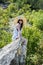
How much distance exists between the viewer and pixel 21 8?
25.0m

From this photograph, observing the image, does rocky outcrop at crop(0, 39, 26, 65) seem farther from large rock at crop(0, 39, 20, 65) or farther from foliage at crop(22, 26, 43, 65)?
foliage at crop(22, 26, 43, 65)

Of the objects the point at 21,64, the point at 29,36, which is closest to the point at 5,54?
the point at 21,64

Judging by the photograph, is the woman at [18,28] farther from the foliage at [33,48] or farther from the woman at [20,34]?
the foliage at [33,48]

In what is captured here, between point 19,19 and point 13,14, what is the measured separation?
14439 millimetres

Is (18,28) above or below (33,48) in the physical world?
above

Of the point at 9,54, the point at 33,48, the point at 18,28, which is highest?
the point at 18,28

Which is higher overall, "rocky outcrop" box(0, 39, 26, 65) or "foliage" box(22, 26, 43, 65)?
"rocky outcrop" box(0, 39, 26, 65)

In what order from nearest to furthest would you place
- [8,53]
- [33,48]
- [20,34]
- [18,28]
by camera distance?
[8,53] → [18,28] → [20,34] → [33,48]

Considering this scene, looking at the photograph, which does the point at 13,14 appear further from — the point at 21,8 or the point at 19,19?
the point at 19,19

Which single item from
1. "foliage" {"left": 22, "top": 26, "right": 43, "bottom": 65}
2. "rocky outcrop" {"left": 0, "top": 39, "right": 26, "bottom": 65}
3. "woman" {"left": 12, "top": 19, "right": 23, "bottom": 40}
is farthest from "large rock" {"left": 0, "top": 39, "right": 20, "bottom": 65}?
"foliage" {"left": 22, "top": 26, "right": 43, "bottom": 65}

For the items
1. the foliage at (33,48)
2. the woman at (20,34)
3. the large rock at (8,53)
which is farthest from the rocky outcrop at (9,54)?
the foliage at (33,48)

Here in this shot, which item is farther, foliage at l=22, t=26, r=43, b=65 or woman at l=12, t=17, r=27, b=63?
foliage at l=22, t=26, r=43, b=65

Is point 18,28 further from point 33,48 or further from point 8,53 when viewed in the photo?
point 33,48

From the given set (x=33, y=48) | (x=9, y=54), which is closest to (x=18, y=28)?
(x=9, y=54)
